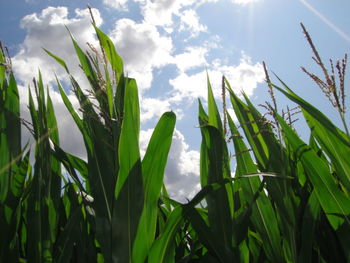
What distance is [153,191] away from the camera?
1031mm

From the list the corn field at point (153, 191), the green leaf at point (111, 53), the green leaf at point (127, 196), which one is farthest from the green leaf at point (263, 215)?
the green leaf at point (111, 53)

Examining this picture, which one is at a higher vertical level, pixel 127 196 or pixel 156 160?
pixel 156 160

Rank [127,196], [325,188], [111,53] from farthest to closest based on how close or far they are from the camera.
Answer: [111,53]
[325,188]
[127,196]

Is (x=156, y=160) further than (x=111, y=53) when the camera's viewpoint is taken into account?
No

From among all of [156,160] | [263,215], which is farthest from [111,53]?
[263,215]

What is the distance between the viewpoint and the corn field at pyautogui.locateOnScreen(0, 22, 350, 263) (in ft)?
3.22

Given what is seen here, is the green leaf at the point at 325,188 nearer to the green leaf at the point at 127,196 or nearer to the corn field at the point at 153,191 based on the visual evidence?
the corn field at the point at 153,191

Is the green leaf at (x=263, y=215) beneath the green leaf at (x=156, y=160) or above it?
beneath

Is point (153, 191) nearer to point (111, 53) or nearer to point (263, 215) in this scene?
point (263, 215)

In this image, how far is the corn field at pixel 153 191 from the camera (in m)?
0.98

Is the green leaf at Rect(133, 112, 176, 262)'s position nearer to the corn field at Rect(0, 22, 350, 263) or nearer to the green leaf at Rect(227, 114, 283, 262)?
the corn field at Rect(0, 22, 350, 263)

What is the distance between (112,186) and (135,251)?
22 cm

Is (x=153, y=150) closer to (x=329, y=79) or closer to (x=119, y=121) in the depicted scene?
(x=119, y=121)

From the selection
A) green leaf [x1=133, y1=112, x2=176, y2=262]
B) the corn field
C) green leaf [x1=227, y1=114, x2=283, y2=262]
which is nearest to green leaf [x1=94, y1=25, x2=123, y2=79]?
the corn field
